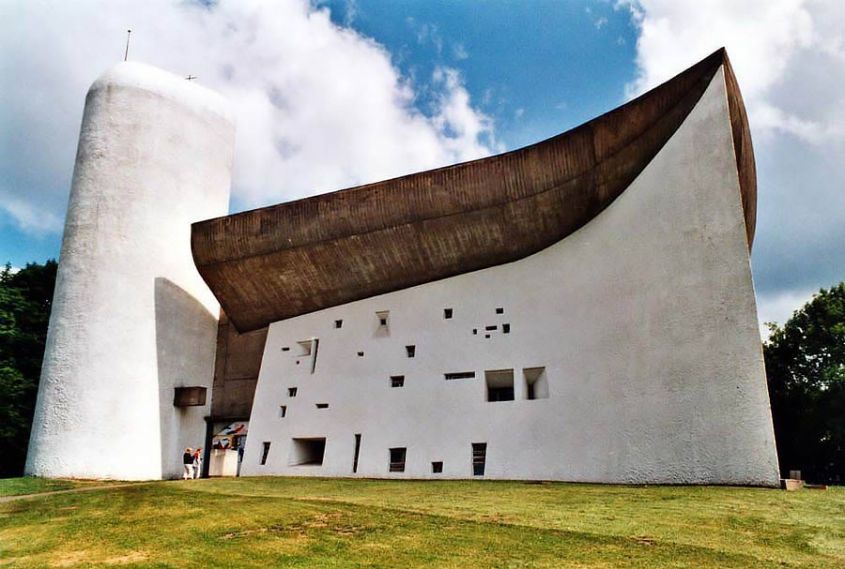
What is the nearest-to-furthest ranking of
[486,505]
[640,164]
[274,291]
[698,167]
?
1. [486,505]
2. [698,167]
3. [640,164]
4. [274,291]

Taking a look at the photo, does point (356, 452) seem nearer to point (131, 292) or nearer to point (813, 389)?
point (131, 292)

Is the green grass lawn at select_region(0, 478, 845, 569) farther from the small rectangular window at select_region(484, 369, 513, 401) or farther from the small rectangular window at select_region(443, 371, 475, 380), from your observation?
the small rectangular window at select_region(443, 371, 475, 380)

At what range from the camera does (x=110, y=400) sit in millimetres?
17359

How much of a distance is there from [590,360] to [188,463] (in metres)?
12.0

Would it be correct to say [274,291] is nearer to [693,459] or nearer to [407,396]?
[407,396]

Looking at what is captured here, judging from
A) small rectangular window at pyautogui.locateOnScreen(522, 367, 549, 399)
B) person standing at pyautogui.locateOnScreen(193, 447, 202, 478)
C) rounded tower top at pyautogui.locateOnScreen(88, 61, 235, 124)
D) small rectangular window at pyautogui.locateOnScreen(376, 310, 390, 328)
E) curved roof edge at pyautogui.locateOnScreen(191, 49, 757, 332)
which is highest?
rounded tower top at pyautogui.locateOnScreen(88, 61, 235, 124)

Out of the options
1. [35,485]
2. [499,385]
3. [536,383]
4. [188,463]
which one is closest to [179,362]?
[188,463]

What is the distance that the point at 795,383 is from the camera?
858 inches

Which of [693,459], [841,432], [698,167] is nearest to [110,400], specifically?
[693,459]

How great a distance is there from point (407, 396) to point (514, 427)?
125 inches

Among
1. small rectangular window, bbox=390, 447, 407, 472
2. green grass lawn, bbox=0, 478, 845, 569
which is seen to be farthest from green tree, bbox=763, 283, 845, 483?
small rectangular window, bbox=390, 447, 407, 472

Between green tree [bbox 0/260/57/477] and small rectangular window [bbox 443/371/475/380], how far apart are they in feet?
51.0

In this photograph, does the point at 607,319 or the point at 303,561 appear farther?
the point at 607,319

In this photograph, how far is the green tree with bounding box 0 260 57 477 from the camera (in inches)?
833
